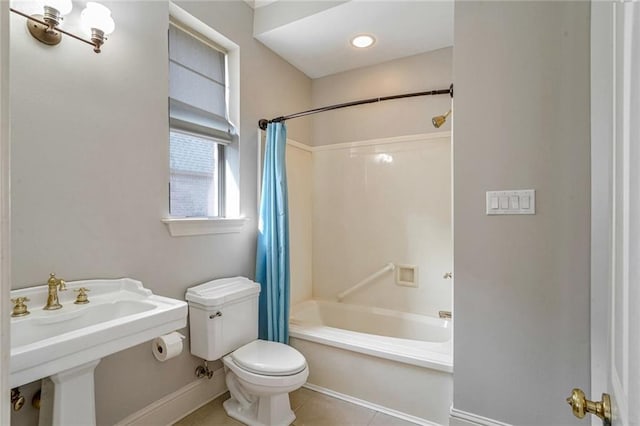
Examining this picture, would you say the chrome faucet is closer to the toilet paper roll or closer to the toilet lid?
the toilet paper roll

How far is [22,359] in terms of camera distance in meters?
0.83

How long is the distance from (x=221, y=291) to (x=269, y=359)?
0.48m

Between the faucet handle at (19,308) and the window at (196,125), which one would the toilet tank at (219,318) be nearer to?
the window at (196,125)

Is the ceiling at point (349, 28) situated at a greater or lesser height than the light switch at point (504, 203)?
greater

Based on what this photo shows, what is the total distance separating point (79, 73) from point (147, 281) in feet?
3.37

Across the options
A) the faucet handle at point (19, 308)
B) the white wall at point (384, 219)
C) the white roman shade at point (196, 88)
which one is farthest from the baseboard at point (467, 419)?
the white roman shade at point (196, 88)

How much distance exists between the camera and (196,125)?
1973 mm

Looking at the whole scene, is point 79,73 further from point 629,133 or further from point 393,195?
point 393,195

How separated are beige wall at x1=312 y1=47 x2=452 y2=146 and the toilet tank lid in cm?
156

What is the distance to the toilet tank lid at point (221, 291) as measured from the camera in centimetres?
175

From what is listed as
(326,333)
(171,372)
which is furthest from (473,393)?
(171,372)

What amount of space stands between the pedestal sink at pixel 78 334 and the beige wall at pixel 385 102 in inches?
82.3

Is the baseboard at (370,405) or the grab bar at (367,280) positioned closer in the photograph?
the baseboard at (370,405)

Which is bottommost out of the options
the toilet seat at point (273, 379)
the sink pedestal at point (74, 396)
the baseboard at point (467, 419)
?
the baseboard at point (467, 419)
